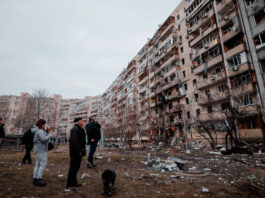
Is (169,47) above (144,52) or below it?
below

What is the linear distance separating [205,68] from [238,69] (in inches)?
210

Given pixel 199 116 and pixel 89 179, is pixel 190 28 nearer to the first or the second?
pixel 199 116

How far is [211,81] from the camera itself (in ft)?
75.1

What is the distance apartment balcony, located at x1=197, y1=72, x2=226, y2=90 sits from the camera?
21297 millimetres

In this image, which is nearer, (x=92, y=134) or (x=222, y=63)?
(x=92, y=134)

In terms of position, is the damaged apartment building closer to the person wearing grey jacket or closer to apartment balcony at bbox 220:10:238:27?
apartment balcony at bbox 220:10:238:27

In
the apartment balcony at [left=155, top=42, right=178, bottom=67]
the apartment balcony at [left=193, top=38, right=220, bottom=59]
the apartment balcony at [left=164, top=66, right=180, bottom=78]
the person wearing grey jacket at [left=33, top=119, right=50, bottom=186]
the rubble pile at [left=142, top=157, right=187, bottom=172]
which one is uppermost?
the apartment balcony at [left=155, top=42, right=178, bottom=67]

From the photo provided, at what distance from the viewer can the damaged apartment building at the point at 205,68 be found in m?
17.4

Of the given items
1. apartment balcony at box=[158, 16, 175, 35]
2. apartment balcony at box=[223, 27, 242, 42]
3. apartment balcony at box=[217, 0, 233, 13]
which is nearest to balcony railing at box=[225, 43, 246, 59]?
apartment balcony at box=[223, 27, 242, 42]

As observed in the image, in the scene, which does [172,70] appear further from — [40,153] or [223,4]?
[40,153]

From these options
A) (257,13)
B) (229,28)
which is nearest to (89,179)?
(257,13)

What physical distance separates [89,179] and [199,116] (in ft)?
72.2

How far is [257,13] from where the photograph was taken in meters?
17.6

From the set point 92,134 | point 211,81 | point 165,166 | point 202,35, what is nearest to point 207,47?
point 202,35
